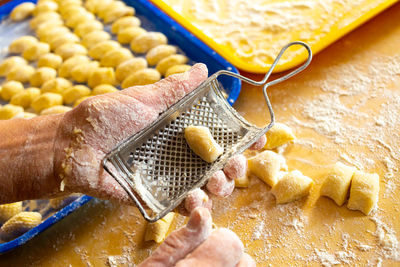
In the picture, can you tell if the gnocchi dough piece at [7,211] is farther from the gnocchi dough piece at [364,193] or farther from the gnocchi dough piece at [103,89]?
the gnocchi dough piece at [364,193]

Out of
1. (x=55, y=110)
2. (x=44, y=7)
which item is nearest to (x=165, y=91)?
(x=55, y=110)

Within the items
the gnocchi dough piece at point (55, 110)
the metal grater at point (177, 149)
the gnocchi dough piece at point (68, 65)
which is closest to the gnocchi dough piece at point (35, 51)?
the gnocchi dough piece at point (68, 65)

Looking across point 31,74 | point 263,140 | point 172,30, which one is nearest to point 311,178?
point 263,140

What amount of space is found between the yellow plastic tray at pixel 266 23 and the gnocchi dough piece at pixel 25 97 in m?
0.66

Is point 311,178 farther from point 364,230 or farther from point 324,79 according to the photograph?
point 324,79

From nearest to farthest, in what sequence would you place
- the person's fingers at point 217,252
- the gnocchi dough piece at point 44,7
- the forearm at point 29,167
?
the person's fingers at point 217,252
the forearm at point 29,167
the gnocchi dough piece at point 44,7

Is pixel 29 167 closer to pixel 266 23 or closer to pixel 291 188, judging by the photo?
pixel 291 188

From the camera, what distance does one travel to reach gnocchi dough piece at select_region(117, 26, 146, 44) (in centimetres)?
169

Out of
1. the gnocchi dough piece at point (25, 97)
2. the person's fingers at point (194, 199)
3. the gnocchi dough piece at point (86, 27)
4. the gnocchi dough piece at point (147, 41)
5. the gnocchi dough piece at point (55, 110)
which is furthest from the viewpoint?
the gnocchi dough piece at point (86, 27)

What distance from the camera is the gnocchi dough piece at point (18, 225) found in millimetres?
1104

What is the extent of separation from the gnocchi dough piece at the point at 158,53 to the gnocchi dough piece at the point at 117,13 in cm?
30

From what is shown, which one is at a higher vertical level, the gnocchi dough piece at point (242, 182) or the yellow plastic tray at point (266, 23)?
the yellow plastic tray at point (266, 23)

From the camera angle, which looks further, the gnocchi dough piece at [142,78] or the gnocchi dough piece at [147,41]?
the gnocchi dough piece at [147,41]

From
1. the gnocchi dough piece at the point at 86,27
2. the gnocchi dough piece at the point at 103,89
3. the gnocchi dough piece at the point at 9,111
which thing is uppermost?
the gnocchi dough piece at the point at 86,27
